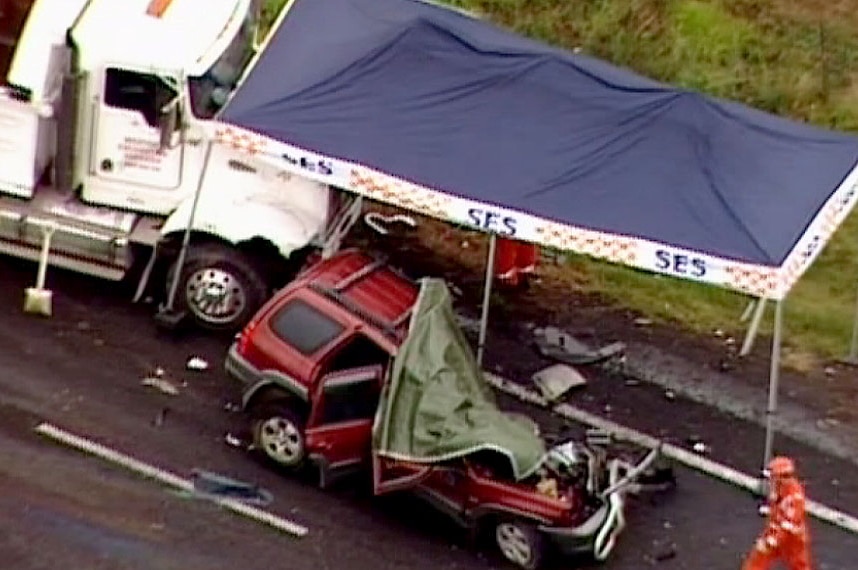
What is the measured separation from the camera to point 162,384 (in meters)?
17.4

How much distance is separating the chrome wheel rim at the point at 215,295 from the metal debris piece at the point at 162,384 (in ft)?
3.46

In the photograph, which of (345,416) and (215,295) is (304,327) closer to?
(345,416)

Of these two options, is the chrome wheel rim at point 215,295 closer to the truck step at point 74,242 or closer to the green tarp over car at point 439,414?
the truck step at point 74,242

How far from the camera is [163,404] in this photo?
17125 mm

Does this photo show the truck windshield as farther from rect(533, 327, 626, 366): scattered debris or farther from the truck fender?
rect(533, 327, 626, 366): scattered debris

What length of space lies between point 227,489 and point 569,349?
4258 mm

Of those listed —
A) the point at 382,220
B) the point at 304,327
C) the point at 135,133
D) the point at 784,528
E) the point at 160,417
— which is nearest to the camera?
the point at 784,528

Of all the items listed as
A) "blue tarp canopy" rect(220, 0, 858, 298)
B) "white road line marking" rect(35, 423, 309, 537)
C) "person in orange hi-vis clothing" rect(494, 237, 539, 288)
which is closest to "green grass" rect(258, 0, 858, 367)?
"person in orange hi-vis clothing" rect(494, 237, 539, 288)

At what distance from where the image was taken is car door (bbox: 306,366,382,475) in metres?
15.7

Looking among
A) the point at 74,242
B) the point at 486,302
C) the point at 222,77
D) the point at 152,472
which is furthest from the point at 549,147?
the point at 74,242

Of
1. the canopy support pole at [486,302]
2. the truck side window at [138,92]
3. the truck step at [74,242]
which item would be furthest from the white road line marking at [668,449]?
the truck side window at [138,92]

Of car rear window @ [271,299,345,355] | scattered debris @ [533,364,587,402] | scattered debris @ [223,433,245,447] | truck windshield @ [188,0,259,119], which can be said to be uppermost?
truck windshield @ [188,0,259,119]

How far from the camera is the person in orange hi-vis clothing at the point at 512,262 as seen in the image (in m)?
19.8

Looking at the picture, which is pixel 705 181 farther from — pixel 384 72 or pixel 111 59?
pixel 111 59
